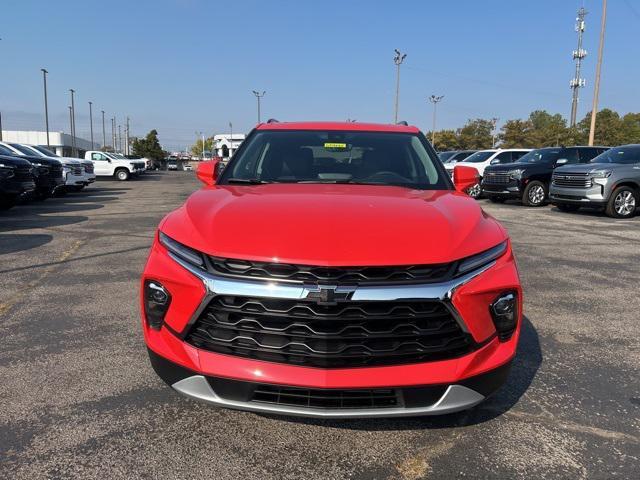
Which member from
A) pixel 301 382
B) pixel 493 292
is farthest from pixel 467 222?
pixel 301 382

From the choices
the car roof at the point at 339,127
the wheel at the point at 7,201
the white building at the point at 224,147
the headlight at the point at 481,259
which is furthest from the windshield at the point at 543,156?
the headlight at the point at 481,259

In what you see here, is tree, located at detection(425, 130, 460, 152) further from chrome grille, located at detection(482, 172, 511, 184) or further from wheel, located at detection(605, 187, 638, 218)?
wheel, located at detection(605, 187, 638, 218)

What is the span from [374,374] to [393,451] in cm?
61

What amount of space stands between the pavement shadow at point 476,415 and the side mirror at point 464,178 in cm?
134

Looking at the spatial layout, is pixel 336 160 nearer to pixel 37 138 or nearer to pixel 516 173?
pixel 516 173

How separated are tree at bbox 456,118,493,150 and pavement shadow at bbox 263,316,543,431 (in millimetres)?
83610

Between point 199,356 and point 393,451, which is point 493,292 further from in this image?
point 199,356

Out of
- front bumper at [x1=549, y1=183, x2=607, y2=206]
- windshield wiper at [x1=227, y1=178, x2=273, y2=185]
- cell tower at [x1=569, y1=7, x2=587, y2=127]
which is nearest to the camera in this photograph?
windshield wiper at [x1=227, y1=178, x2=273, y2=185]

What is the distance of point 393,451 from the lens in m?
2.56

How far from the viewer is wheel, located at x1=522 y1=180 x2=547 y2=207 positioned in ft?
52.8

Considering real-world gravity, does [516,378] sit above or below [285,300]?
below

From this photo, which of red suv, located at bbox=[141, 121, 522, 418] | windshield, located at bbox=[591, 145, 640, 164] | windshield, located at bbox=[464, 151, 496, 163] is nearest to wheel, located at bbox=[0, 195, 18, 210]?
red suv, located at bbox=[141, 121, 522, 418]

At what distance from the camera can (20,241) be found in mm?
8383

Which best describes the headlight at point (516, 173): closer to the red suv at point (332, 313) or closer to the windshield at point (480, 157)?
the windshield at point (480, 157)
